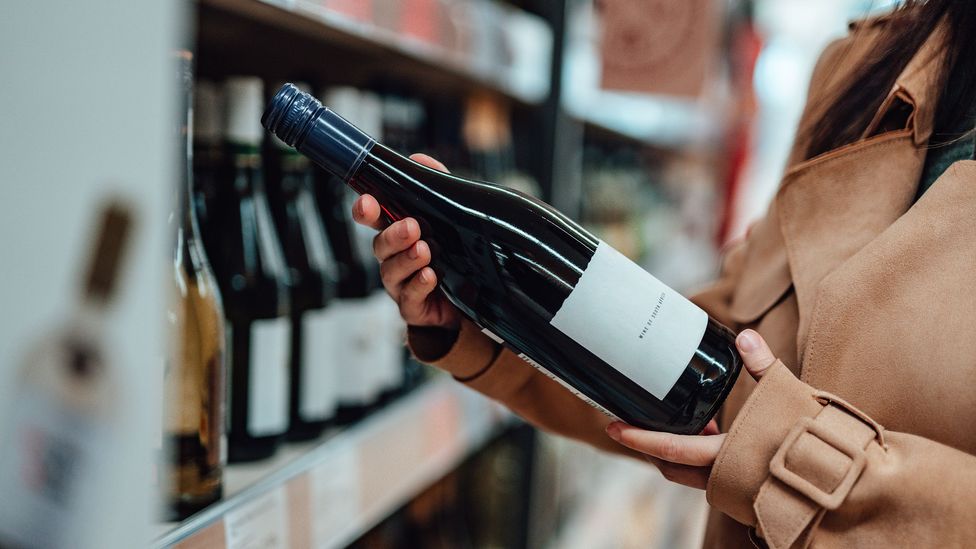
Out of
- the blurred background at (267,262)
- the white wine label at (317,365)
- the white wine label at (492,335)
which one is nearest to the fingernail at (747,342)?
the white wine label at (492,335)

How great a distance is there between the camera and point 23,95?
38 cm

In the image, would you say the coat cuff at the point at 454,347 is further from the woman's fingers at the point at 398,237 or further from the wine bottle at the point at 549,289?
the woman's fingers at the point at 398,237

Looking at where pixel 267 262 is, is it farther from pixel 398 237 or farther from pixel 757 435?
pixel 757 435

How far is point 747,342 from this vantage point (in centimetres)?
56

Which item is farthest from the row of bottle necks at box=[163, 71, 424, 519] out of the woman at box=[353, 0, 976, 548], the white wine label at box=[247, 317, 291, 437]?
the woman at box=[353, 0, 976, 548]

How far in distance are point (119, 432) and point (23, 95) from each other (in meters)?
0.18

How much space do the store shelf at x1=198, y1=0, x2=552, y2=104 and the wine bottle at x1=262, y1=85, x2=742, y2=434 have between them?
173 millimetres

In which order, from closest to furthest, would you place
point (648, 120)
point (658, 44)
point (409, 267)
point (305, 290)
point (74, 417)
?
point (74, 417)
point (409, 267)
point (305, 290)
point (658, 44)
point (648, 120)

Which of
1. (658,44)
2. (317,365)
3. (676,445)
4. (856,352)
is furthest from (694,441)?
(658,44)

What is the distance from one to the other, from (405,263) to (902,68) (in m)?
0.46

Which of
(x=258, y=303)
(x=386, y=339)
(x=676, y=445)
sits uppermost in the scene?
(x=676, y=445)

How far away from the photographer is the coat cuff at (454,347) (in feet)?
2.30

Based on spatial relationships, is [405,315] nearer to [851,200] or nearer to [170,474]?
[170,474]

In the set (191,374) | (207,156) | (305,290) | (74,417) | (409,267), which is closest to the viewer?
(74,417)
